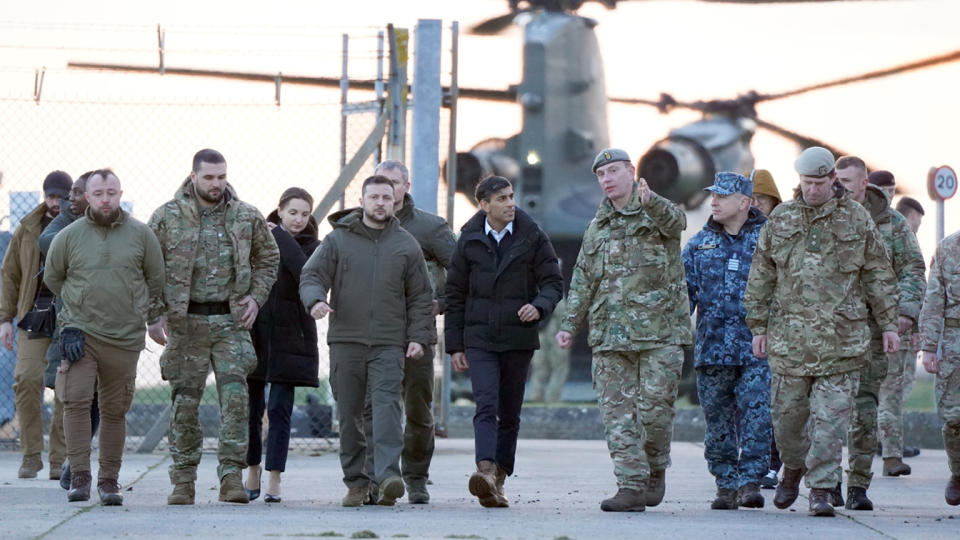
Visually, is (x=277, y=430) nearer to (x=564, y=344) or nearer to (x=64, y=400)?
(x=64, y=400)

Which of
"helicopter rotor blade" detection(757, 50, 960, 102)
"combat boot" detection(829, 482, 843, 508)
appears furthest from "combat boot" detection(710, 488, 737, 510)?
"helicopter rotor blade" detection(757, 50, 960, 102)

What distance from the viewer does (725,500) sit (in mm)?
7945

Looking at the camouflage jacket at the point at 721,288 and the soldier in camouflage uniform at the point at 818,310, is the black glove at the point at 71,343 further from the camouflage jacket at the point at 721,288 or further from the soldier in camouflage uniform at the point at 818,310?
the soldier in camouflage uniform at the point at 818,310

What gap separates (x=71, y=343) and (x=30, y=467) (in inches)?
89.8

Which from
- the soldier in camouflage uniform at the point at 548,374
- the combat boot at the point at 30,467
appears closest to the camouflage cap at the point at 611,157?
the combat boot at the point at 30,467

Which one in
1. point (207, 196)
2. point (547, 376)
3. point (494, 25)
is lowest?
point (547, 376)

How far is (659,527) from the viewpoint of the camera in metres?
6.74

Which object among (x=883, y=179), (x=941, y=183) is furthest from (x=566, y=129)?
(x=883, y=179)

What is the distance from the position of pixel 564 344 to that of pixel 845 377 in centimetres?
130

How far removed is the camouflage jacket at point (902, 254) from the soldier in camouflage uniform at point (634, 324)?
3.96ft

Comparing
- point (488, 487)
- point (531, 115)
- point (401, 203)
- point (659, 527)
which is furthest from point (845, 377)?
point (531, 115)

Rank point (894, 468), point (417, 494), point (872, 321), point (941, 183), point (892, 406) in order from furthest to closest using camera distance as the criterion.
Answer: point (941, 183) < point (892, 406) < point (894, 468) < point (417, 494) < point (872, 321)

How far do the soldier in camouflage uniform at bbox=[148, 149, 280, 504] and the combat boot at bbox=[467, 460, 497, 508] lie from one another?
3.81ft

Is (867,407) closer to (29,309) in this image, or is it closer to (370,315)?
(370,315)
